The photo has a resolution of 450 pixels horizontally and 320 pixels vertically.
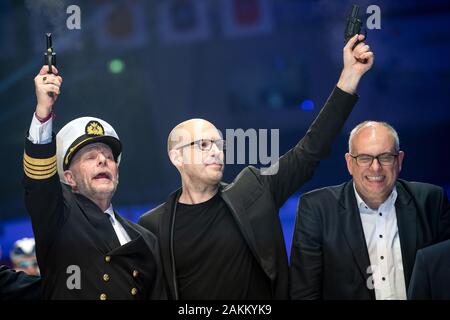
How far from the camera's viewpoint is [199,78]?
4.54 meters

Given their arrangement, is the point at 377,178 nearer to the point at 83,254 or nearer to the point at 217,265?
the point at 217,265

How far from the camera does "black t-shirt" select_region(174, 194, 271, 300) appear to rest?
11.8 ft

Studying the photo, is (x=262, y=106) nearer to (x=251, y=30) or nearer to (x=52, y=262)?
(x=251, y=30)

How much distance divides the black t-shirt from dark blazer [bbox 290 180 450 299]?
21 centimetres

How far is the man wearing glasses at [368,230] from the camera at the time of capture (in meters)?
3.60

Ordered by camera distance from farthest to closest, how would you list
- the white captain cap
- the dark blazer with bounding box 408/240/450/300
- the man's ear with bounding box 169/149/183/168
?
the man's ear with bounding box 169/149/183/168
the white captain cap
the dark blazer with bounding box 408/240/450/300

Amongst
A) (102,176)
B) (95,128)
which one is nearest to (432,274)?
(102,176)

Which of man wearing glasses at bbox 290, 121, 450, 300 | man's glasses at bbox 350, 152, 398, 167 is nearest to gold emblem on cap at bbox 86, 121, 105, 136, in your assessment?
man wearing glasses at bbox 290, 121, 450, 300

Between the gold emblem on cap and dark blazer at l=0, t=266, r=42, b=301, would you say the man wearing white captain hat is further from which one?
dark blazer at l=0, t=266, r=42, b=301

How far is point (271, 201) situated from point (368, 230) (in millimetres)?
500

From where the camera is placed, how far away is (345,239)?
143 inches
